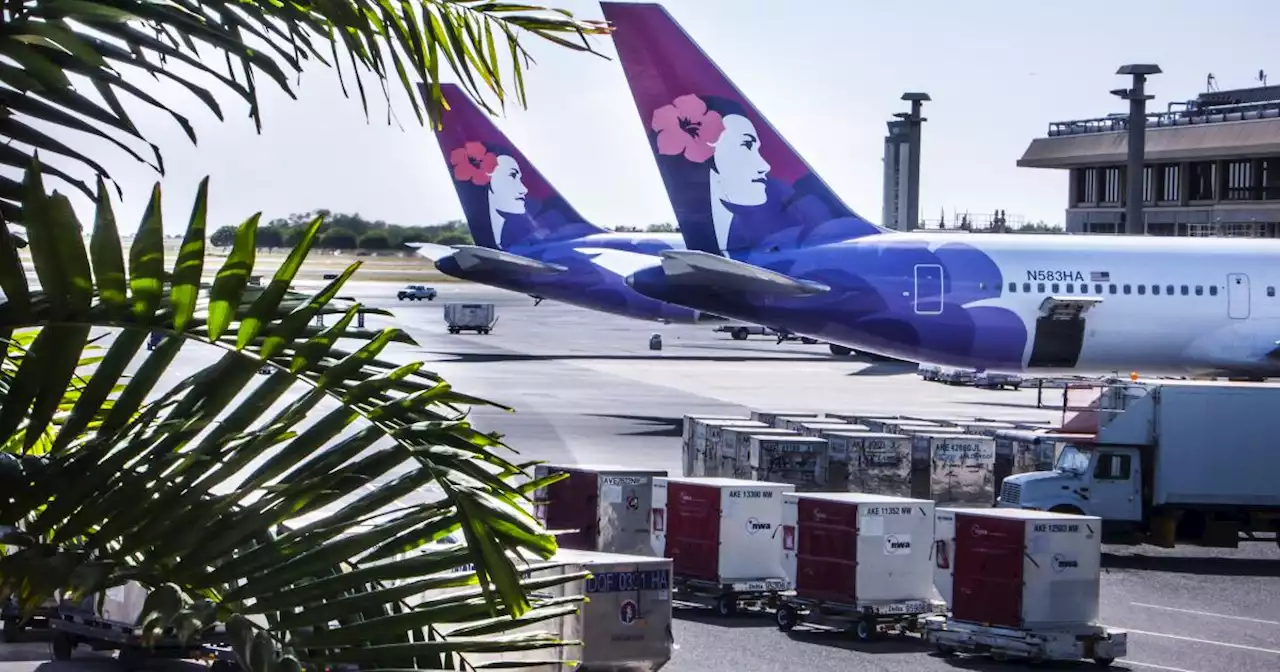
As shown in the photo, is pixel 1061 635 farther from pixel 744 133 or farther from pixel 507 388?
pixel 507 388

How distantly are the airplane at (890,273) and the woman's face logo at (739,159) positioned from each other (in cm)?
3

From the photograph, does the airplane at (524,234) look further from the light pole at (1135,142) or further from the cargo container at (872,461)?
the cargo container at (872,461)

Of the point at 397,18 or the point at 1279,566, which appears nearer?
the point at 397,18

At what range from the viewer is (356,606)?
14.0ft

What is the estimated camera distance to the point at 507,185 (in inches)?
2576

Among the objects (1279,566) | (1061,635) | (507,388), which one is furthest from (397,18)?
(507,388)

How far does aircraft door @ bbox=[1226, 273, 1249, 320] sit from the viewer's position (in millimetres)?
42844

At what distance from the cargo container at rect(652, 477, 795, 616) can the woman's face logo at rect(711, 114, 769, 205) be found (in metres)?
18.3

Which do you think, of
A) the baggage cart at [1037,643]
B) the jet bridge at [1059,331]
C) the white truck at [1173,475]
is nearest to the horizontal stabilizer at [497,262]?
the jet bridge at [1059,331]

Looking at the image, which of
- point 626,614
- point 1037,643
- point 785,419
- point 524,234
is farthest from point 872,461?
point 524,234

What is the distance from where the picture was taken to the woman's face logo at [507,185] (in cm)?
6538

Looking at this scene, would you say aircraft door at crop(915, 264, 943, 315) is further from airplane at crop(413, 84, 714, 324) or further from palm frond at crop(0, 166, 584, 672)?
palm frond at crop(0, 166, 584, 672)

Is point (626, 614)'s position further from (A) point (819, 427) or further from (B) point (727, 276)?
(B) point (727, 276)

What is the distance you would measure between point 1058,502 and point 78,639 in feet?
52.9
